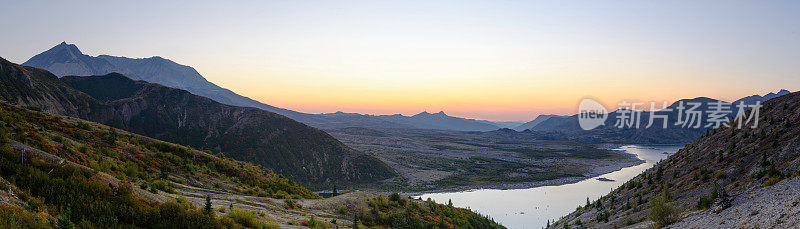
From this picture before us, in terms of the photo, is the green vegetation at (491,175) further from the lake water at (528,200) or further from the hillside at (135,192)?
the hillside at (135,192)

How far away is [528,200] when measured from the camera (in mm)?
67125

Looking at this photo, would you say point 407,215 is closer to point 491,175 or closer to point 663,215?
point 663,215

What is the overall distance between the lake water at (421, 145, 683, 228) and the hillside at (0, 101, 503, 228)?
19166 millimetres

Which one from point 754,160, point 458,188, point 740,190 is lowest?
point 458,188

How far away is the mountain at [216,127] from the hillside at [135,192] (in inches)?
1848

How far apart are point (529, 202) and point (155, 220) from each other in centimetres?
6614

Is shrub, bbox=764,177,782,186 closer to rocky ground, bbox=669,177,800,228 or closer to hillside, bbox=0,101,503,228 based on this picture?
rocky ground, bbox=669,177,800,228

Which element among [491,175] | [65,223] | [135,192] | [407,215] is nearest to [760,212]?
[407,215]

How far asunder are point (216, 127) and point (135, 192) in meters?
81.1

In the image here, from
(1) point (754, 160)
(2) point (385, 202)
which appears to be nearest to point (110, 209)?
(2) point (385, 202)

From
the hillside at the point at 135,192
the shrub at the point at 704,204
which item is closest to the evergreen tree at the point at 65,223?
the hillside at the point at 135,192

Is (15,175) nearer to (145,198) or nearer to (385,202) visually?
(145,198)

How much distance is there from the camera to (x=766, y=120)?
28062 mm

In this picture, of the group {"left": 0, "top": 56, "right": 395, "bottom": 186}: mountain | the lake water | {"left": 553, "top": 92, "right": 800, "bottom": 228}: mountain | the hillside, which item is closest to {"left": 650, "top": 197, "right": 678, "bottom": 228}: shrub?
{"left": 553, "top": 92, "right": 800, "bottom": 228}: mountain
